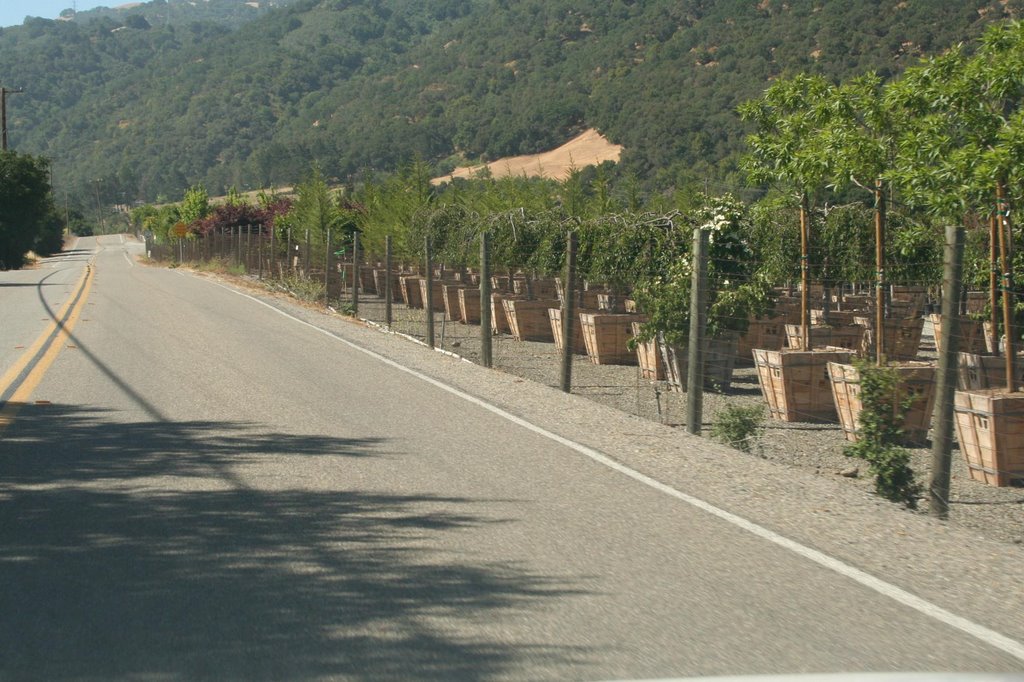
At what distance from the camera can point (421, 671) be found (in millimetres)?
4176

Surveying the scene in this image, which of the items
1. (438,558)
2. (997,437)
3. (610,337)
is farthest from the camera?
(610,337)

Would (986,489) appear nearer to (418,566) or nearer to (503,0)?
(418,566)

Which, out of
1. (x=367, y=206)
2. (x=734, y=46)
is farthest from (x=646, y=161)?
(x=367, y=206)

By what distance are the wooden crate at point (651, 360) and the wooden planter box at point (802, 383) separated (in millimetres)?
2952

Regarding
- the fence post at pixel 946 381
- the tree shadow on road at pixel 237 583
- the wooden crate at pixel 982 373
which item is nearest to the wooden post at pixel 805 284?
the wooden crate at pixel 982 373

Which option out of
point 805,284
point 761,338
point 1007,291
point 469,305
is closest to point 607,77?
point 469,305

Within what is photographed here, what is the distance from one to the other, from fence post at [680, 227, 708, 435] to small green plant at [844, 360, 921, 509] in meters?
1.36

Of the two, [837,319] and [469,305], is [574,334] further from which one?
[469,305]

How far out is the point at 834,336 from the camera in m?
16.4

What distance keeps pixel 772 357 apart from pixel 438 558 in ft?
26.4

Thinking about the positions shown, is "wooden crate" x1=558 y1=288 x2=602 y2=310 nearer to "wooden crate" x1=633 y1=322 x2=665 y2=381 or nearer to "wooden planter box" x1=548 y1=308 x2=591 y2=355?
"wooden planter box" x1=548 y1=308 x2=591 y2=355

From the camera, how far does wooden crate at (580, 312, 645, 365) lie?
59.0 feet

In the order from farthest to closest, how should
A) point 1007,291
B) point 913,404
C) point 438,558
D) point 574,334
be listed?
1. point 574,334
2. point 913,404
3. point 1007,291
4. point 438,558

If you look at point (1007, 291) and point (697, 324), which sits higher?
point (1007, 291)
